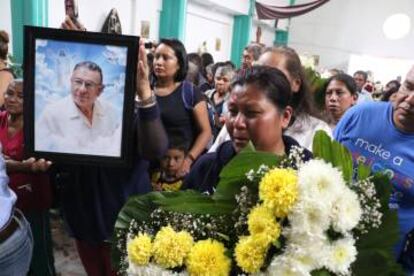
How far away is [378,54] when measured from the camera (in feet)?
40.1

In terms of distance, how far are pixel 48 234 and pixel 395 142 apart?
5.89 ft

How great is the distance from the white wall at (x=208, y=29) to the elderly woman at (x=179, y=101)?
5918 millimetres

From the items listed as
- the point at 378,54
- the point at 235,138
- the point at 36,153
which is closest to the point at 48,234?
the point at 36,153

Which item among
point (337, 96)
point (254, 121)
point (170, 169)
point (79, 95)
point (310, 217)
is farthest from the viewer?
point (337, 96)

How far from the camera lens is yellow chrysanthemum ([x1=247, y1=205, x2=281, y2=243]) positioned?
2.44 ft

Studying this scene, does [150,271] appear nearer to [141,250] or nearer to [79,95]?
[141,250]

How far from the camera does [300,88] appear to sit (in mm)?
1791

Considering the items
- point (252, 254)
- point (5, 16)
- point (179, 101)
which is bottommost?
point (252, 254)

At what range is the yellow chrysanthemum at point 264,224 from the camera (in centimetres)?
74

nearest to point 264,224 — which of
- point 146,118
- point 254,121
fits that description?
point 254,121

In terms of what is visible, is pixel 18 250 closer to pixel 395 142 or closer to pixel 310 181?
pixel 310 181

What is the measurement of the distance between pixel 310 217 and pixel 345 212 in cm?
6

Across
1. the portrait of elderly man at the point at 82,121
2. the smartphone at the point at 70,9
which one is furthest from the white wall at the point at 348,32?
the portrait of elderly man at the point at 82,121

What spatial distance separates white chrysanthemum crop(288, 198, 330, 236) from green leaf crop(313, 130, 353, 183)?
0.11 metres
